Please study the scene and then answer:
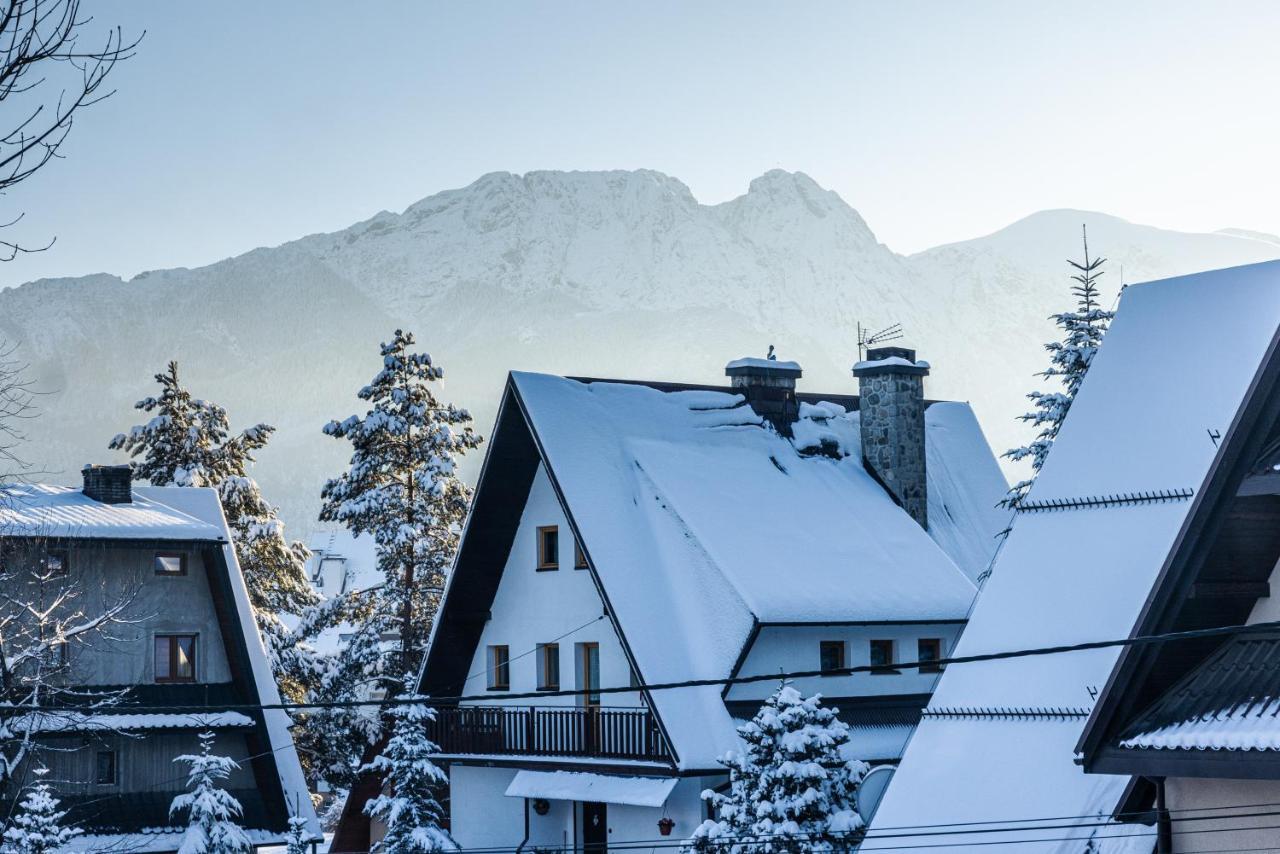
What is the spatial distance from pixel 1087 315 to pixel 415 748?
16.2 m

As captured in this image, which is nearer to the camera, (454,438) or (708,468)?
(708,468)

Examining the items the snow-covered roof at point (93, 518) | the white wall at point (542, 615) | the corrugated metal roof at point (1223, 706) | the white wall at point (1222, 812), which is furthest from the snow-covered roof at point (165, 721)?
the corrugated metal roof at point (1223, 706)

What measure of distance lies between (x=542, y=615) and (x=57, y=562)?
10441mm

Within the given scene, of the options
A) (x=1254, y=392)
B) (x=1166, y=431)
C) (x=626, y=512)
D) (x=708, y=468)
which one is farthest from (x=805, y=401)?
(x=1254, y=392)

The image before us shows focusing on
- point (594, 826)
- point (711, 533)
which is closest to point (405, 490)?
point (594, 826)

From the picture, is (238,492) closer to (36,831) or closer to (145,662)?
(145,662)

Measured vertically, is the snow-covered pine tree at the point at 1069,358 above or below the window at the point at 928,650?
above

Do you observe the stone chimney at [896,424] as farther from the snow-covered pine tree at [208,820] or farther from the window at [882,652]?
the snow-covered pine tree at [208,820]

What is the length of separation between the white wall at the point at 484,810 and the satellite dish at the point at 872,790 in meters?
8.43

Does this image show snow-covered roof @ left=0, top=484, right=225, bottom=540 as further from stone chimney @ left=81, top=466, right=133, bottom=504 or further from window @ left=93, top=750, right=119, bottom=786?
window @ left=93, top=750, right=119, bottom=786

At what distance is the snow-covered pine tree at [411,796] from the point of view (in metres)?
32.8

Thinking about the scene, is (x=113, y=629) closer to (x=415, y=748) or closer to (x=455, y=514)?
(x=415, y=748)

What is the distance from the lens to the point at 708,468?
35.1 meters

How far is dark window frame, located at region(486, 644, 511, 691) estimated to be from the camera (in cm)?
3641
